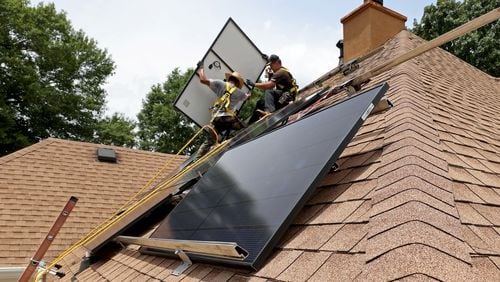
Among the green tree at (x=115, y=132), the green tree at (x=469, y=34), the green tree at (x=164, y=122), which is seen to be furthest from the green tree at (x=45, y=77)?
the green tree at (x=469, y=34)

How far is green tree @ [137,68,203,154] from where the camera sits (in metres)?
31.0

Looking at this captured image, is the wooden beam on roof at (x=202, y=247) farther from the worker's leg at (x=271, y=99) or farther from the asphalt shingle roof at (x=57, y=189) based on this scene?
the asphalt shingle roof at (x=57, y=189)

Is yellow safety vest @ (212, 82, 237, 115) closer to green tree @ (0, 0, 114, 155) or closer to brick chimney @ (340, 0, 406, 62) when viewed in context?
brick chimney @ (340, 0, 406, 62)

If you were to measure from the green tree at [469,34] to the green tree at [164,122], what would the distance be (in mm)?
17434

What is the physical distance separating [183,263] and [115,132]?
87.7 feet

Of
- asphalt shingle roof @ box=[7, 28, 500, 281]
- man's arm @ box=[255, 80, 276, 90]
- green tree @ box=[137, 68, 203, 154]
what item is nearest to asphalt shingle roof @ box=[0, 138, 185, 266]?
man's arm @ box=[255, 80, 276, 90]

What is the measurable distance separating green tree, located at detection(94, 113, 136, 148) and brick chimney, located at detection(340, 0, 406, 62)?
21.9m

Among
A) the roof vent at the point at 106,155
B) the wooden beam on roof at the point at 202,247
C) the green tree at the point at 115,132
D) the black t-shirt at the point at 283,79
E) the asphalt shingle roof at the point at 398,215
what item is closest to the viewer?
the asphalt shingle roof at the point at 398,215

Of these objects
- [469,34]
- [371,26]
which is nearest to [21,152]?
[371,26]

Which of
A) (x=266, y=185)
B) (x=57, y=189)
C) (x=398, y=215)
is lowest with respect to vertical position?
(x=398, y=215)

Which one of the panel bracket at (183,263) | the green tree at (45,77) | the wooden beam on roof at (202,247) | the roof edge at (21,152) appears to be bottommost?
the panel bracket at (183,263)

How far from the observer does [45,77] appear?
25922 millimetres

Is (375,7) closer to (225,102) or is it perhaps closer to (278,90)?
(278,90)

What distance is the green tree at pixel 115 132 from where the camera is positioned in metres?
27.8
